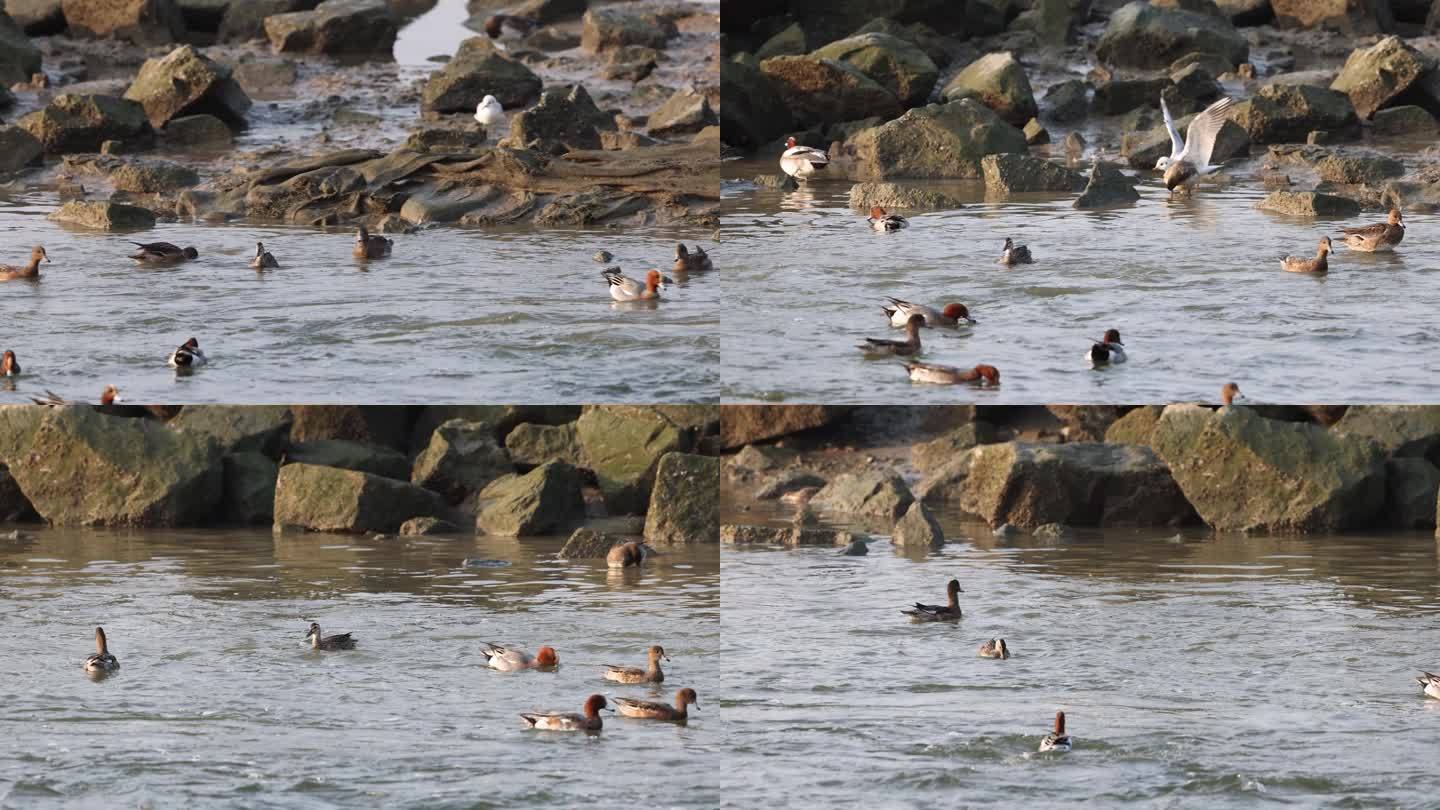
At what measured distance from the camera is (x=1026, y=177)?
18656mm

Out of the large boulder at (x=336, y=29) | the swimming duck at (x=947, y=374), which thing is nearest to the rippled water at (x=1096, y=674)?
the swimming duck at (x=947, y=374)

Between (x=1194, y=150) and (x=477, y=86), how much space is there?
852 cm

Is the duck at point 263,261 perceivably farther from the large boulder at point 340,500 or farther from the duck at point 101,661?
the duck at point 101,661

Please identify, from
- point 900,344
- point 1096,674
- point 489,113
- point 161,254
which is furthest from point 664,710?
point 489,113

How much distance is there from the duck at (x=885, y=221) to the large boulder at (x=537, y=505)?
3.45 m

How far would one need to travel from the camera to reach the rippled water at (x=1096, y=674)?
9094 millimetres

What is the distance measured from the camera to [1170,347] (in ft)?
39.0

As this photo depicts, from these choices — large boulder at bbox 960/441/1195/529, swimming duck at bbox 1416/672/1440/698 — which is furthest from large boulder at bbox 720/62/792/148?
swimming duck at bbox 1416/672/1440/698

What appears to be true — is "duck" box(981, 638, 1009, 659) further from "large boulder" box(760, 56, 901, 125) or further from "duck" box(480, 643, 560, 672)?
"large boulder" box(760, 56, 901, 125)

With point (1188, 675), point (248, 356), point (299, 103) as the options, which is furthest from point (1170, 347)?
point (299, 103)

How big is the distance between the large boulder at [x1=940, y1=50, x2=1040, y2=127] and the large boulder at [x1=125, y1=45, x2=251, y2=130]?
26.9 feet

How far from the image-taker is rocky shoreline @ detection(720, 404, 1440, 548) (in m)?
15.6

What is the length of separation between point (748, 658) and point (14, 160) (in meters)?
11.4

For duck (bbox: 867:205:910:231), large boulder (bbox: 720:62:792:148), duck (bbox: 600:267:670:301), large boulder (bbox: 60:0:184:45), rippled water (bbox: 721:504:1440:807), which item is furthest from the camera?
large boulder (bbox: 60:0:184:45)
